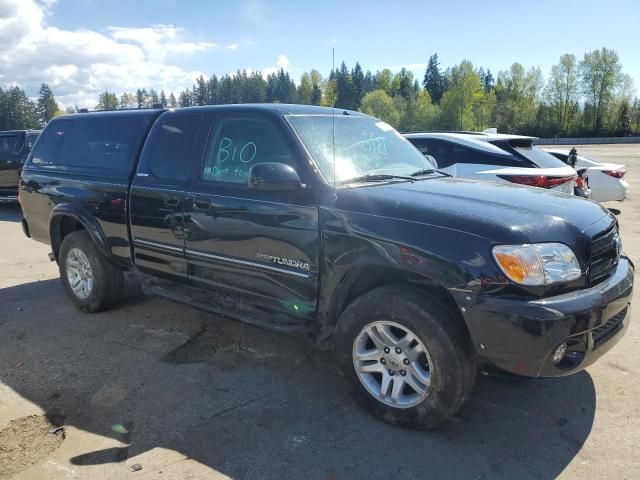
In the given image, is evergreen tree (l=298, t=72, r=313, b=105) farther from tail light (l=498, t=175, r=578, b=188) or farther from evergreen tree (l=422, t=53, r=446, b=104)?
tail light (l=498, t=175, r=578, b=188)

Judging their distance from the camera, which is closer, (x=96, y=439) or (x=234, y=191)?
(x=96, y=439)

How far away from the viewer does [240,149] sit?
3.87 metres

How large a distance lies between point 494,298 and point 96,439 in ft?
8.02

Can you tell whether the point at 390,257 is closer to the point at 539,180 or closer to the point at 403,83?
the point at 539,180

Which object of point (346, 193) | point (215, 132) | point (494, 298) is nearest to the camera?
point (494, 298)

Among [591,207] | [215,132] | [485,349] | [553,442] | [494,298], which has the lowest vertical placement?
[553,442]

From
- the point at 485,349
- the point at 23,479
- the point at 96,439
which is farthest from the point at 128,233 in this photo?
the point at 485,349

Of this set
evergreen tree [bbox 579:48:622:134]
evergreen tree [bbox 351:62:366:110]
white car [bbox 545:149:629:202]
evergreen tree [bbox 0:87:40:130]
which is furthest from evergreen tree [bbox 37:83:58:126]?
white car [bbox 545:149:629:202]

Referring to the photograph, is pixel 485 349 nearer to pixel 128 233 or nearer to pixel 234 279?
pixel 234 279

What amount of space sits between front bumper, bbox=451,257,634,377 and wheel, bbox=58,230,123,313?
361 cm

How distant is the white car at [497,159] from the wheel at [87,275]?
4.14 m

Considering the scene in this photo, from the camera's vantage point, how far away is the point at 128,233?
4.57 m

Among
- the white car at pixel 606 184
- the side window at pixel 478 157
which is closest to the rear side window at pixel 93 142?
the side window at pixel 478 157

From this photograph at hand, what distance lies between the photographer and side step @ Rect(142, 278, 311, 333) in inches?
140
